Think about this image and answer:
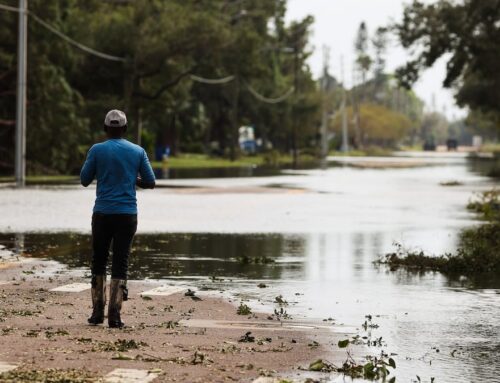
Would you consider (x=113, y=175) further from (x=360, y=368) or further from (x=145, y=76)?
(x=145, y=76)

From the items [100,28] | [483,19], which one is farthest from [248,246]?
[100,28]

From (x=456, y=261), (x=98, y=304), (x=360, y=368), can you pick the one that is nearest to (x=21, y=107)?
(x=456, y=261)

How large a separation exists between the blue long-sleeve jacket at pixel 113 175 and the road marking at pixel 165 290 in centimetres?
268

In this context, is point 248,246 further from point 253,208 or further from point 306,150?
point 306,150

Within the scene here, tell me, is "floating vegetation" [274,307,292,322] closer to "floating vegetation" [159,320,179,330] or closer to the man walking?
"floating vegetation" [159,320,179,330]

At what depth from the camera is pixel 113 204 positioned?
1029 centimetres

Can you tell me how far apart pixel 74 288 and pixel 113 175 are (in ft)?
10.3

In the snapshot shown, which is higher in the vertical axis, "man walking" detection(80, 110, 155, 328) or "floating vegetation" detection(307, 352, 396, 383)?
"man walking" detection(80, 110, 155, 328)

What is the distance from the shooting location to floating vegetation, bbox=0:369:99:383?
766 centimetres

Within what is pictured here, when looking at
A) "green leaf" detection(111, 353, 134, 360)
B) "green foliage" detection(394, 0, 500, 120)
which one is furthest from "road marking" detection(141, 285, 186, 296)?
"green foliage" detection(394, 0, 500, 120)

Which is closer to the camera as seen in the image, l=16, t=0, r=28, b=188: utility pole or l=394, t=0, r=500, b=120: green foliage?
l=16, t=0, r=28, b=188: utility pole

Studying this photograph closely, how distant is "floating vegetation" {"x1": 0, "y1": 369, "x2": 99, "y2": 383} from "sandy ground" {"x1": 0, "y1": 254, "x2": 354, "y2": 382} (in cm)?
6

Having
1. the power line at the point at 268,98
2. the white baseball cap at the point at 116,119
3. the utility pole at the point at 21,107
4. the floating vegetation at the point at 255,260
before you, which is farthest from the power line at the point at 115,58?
the white baseball cap at the point at 116,119

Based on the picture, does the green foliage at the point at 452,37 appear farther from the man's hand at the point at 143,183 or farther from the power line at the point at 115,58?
the man's hand at the point at 143,183
